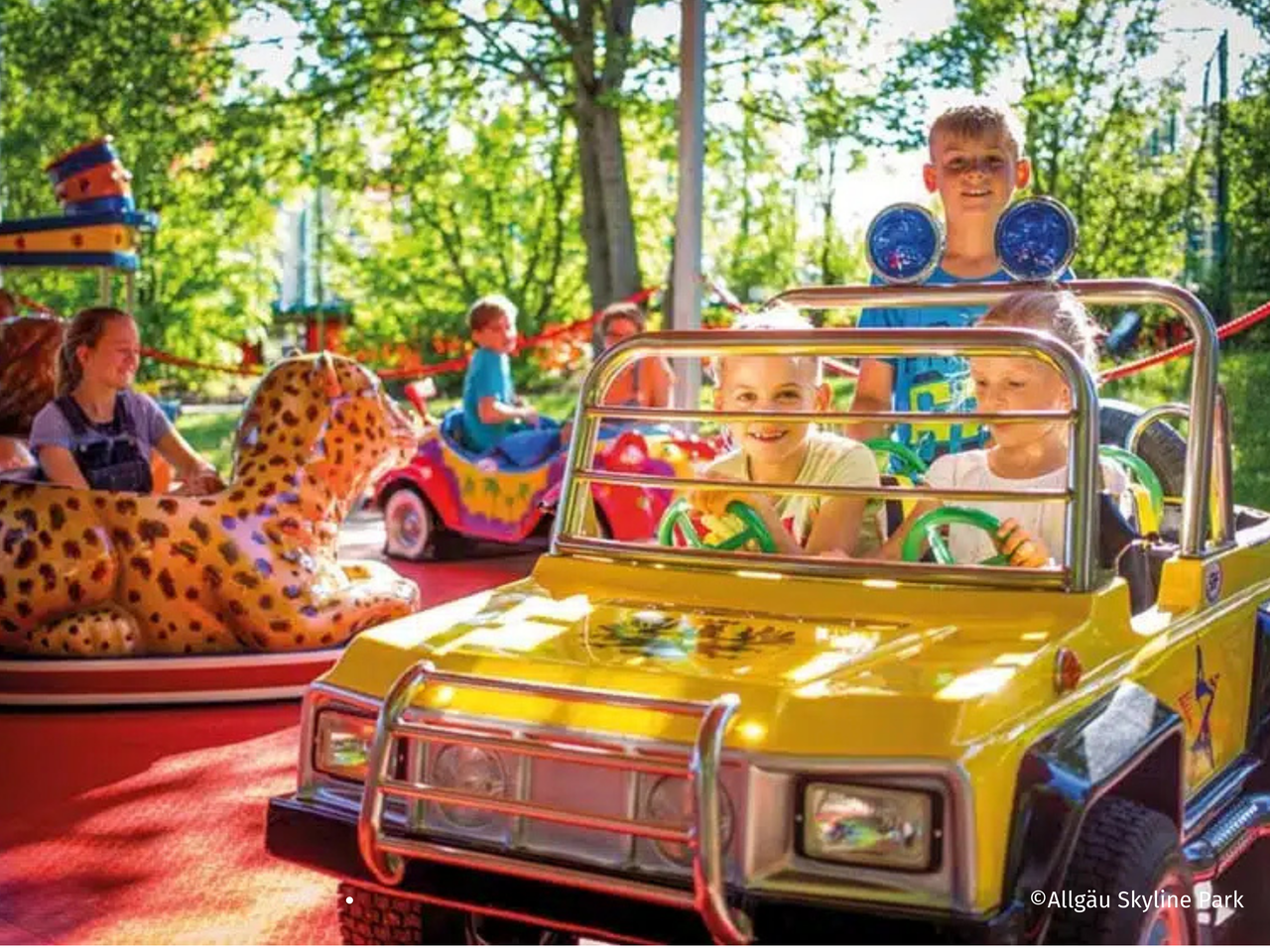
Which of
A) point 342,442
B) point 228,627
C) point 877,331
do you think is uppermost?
point 877,331

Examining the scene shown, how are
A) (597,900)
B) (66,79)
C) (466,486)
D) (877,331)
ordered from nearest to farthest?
(597,900)
(877,331)
(466,486)
(66,79)

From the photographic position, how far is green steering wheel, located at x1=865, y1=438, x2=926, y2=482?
12.7 feet

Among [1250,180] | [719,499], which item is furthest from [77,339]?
[1250,180]

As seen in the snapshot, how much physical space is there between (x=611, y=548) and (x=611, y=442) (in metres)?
4.82

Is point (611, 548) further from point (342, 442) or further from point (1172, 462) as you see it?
point (342, 442)

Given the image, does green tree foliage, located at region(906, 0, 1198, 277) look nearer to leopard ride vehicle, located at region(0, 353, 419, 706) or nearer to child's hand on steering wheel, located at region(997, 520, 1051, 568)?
leopard ride vehicle, located at region(0, 353, 419, 706)

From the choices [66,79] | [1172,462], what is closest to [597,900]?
[1172,462]

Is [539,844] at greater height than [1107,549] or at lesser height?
lesser

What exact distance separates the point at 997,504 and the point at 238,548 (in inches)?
134

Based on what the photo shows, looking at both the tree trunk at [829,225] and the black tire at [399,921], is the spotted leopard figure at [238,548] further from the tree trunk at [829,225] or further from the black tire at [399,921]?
the tree trunk at [829,225]

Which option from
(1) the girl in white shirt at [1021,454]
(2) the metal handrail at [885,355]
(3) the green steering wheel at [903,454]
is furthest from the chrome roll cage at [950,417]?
(3) the green steering wheel at [903,454]

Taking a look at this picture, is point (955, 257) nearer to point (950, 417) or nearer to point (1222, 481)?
point (1222, 481)

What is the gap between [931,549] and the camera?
11.7 feet

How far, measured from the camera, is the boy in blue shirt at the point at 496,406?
31.5 ft
